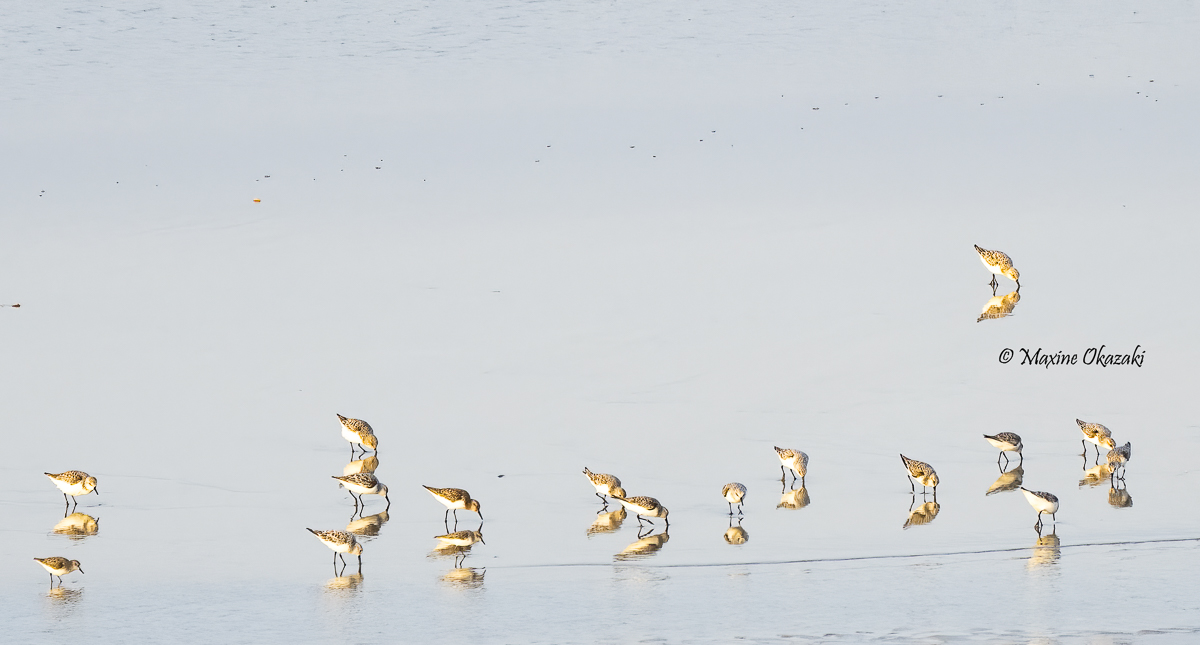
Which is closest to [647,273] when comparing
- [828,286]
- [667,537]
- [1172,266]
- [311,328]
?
[828,286]

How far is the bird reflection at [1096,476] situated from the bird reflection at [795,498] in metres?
2.06

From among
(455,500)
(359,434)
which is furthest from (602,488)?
(359,434)

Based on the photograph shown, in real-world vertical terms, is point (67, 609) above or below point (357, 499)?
below

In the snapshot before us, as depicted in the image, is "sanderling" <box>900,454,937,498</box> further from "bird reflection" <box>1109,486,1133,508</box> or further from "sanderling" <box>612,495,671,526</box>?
"sanderling" <box>612,495,671,526</box>

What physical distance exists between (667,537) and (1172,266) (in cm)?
876

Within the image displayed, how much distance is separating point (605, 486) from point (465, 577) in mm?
1683

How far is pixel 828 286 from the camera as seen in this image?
1744cm

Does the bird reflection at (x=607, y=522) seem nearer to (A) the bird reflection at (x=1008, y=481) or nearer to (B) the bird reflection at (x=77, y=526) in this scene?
(A) the bird reflection at (x=1008, y=481)

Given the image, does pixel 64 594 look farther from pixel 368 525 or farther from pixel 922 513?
pixel 922 513

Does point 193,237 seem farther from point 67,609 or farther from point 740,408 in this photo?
point 67,609

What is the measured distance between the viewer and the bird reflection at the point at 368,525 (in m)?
11.5

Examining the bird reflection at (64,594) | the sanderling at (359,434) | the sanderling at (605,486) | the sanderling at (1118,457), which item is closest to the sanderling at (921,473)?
the sanderling at (1118,457)

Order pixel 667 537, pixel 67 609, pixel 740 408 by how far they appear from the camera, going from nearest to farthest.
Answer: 1. pixel 67 609
2. pixel 667 537
3. pixel 740 408

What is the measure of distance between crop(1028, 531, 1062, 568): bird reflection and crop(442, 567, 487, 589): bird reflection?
3.53 metres
